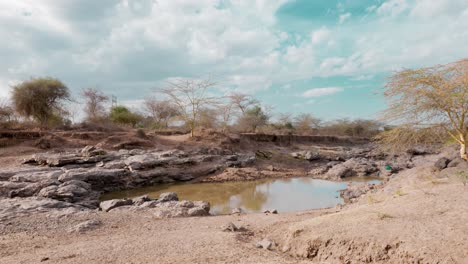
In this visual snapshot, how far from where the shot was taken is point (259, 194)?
12.5 meters

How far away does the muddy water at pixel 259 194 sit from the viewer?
33.6ft

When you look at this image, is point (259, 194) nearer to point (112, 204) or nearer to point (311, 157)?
point (112, 204)

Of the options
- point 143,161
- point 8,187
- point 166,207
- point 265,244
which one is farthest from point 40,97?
point 265,244

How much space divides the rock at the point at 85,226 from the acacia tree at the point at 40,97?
1859cm

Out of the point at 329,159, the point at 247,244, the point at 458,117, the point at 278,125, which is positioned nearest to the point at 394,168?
the point at 329,159

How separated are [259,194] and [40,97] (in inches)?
694

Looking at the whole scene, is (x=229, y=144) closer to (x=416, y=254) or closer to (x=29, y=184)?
(x=29, y=184)

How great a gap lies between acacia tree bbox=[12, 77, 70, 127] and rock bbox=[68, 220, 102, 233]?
18.6m

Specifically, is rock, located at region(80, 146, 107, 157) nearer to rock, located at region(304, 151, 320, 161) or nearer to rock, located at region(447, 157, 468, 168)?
rock, located at region(304, 151, 320, 161)

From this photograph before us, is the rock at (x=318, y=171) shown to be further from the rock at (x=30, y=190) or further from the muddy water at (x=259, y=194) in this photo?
the rock at (x=30, y=190)

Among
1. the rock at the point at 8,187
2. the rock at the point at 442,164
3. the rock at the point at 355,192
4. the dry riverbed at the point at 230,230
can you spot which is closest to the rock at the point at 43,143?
the dry riverbed at the point at 230,230

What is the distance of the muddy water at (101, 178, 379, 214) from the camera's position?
10256 millimetres

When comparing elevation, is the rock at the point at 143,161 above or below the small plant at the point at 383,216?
below

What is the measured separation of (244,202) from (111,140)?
10.9 m
